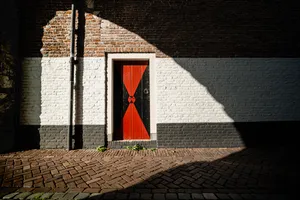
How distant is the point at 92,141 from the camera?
4094mm

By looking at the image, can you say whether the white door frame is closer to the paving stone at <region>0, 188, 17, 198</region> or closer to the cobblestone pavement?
the cobblestone pavement

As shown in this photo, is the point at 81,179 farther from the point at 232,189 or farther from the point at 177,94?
the point at 177,94

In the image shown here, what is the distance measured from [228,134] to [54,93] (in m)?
5.25

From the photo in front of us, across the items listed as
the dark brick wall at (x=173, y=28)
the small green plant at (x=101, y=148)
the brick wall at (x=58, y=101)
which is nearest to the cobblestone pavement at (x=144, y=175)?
the small green plant at (x=101, y=148)

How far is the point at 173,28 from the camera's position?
4285mm

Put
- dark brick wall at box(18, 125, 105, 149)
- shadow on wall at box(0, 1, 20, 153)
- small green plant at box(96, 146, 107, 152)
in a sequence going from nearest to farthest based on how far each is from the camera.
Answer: shadow on wall at box(0, 1, 20, 153) < small green plant at box(96, 146, 107, 152) < dark brick wall at box(18, 125, 105, 149)

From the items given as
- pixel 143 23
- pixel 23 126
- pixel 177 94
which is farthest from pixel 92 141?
pixel 143 23

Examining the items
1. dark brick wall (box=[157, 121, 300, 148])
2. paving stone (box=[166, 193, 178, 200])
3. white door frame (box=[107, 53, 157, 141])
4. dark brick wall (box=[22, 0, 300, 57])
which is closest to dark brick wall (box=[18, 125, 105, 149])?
white door frame (box=[107, 53, 157, 141])

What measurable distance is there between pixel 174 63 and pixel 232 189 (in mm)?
3260

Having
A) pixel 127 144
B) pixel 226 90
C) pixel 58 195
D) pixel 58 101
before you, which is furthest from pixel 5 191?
pixel 226 90

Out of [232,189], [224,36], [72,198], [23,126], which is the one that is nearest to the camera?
[72,198]

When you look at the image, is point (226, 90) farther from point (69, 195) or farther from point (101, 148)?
point (69, 195)

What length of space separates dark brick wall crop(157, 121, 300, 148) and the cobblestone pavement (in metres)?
0.38

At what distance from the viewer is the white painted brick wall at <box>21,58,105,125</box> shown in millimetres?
4078
